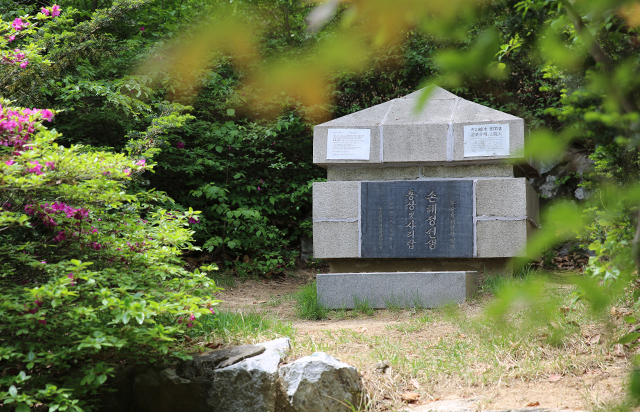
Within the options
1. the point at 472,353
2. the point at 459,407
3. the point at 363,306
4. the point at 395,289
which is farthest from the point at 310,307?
the point at 459,407

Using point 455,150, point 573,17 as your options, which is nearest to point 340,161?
point 455,150

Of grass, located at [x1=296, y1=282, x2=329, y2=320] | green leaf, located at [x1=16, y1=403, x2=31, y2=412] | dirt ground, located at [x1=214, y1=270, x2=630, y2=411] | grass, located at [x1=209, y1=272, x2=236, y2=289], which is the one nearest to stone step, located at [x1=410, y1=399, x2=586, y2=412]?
dirt ground, located at [x1=214, y1=270, x2=630, y2=411]

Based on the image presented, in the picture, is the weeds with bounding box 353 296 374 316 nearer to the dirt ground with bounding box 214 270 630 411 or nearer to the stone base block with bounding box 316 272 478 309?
the stone base block with bounding box 316 272 478 309

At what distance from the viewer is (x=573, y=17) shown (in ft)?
3.39

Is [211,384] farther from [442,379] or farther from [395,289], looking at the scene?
[395,289]

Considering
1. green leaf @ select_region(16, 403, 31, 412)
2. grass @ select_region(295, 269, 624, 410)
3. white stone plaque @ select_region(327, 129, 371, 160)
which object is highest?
white stone plaque @ select_region(327, 129, 371, 160)

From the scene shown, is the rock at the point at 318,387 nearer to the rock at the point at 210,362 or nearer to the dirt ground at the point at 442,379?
the dirt ground at the point at 442,379

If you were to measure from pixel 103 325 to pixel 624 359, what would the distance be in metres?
2.76

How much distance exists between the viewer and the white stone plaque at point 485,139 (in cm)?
524

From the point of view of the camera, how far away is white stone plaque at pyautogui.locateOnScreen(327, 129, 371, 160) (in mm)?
5535

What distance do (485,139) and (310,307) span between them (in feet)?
7.17

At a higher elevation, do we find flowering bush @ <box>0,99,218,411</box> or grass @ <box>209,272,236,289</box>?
flowering bush @ <box>0,99,218,411</box>

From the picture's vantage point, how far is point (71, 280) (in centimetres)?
257

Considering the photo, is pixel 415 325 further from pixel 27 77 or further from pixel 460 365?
pixel 27 77
